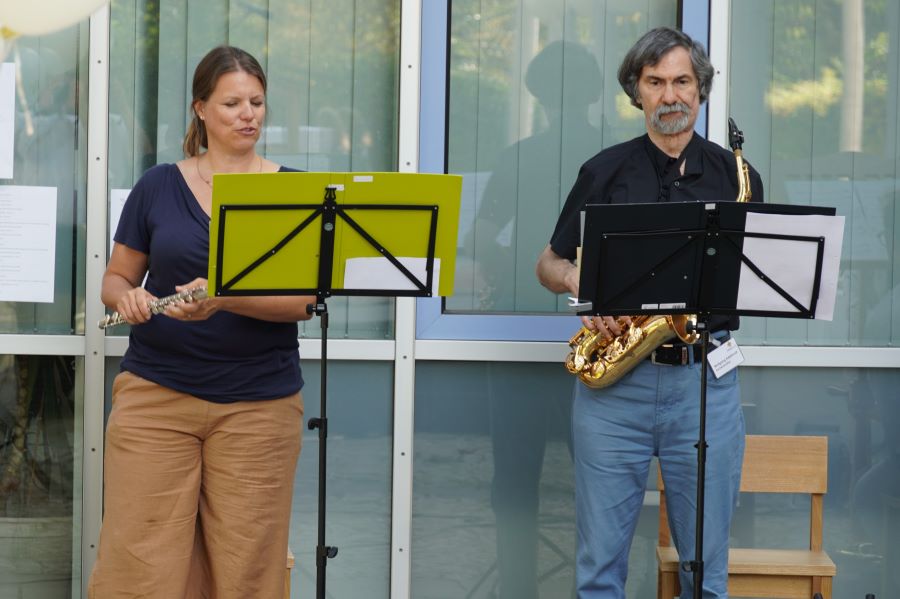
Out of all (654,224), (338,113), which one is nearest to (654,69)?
(654,224)

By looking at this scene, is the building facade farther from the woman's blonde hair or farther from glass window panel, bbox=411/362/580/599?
the woman's blonde hair

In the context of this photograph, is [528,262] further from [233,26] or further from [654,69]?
[233,26]

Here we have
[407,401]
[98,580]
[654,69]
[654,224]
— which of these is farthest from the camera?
[407,401]

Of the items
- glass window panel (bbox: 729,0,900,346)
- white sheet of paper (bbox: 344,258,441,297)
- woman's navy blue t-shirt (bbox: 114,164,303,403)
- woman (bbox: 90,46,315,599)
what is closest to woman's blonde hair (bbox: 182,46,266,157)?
woman (bbox: 90,46,315,599)

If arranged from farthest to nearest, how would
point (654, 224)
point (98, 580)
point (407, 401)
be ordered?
point (407, 401) → point (98, 580) → point (654, 224)

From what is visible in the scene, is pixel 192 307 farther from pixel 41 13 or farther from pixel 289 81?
pixel 289 81

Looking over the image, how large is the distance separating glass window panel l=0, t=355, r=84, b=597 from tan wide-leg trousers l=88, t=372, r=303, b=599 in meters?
1.13

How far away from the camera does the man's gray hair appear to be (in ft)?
11.9

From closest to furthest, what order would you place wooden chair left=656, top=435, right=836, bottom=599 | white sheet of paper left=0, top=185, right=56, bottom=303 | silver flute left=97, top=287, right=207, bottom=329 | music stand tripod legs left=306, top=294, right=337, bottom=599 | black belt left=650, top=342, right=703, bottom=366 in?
silver flute left=97, top=287, right=207, bottom=329 < music stand tripod legs left=306, top=294, right=337, bottom=599 < black belt left=650, top=342, right=703, bottom=366 < wooden chair left=656, top=435, right=836, bottom=599 < white sheet of paper left=0, top=185, right=56, bottom=303

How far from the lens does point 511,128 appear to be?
4492 millimetres

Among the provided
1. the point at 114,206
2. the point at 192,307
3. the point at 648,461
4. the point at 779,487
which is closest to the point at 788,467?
the point at 779,487

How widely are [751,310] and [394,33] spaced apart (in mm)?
1828

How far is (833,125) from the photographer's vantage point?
445 cm

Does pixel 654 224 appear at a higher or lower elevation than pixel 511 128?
lower
